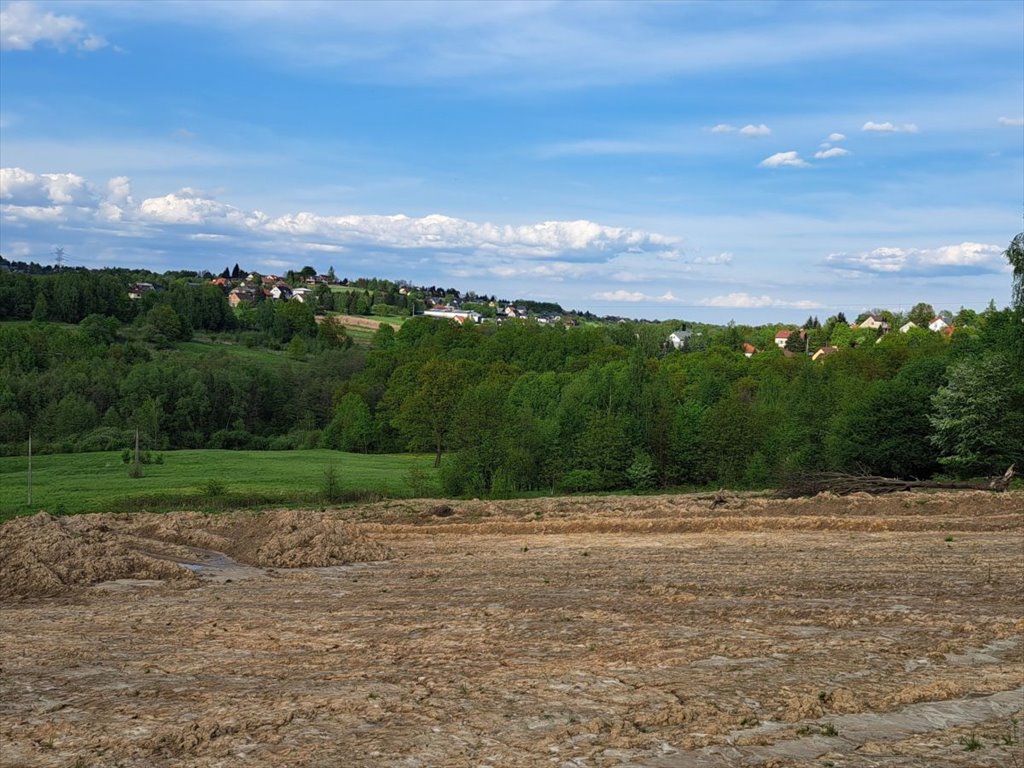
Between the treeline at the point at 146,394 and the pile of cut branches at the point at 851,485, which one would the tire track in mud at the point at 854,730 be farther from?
the treeline at the point at 146,394

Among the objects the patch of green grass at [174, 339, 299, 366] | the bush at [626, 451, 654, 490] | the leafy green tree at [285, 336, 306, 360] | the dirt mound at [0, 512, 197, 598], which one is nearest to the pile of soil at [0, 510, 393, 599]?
the dirt mound at [0, 512, 197, 598]

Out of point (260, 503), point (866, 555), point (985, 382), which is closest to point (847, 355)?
point (985, 382)

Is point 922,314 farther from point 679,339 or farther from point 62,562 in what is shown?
point 62,562

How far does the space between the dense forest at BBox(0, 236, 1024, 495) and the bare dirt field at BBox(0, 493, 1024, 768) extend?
23.6 meters

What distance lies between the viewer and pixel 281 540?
27.8 m

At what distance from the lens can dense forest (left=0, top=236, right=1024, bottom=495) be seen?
52.6 metres

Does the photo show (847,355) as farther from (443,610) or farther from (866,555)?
(443,610)

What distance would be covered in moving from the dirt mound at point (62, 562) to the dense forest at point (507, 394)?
30415 millimetres

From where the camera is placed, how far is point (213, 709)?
11.5 m

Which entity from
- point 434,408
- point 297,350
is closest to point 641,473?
point 434,408

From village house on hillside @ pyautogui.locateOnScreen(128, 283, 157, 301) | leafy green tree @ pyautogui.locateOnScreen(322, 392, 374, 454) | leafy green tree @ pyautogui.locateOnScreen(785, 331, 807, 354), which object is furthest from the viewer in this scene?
village house on hillside @ pyautogui.locateOnScreen(128, 283, 157, 301)

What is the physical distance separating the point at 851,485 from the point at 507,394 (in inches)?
1875

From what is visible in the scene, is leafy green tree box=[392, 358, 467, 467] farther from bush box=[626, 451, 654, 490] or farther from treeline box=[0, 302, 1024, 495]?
bush box=[626, 451, 654, 490]

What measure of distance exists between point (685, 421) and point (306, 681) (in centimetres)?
5663
